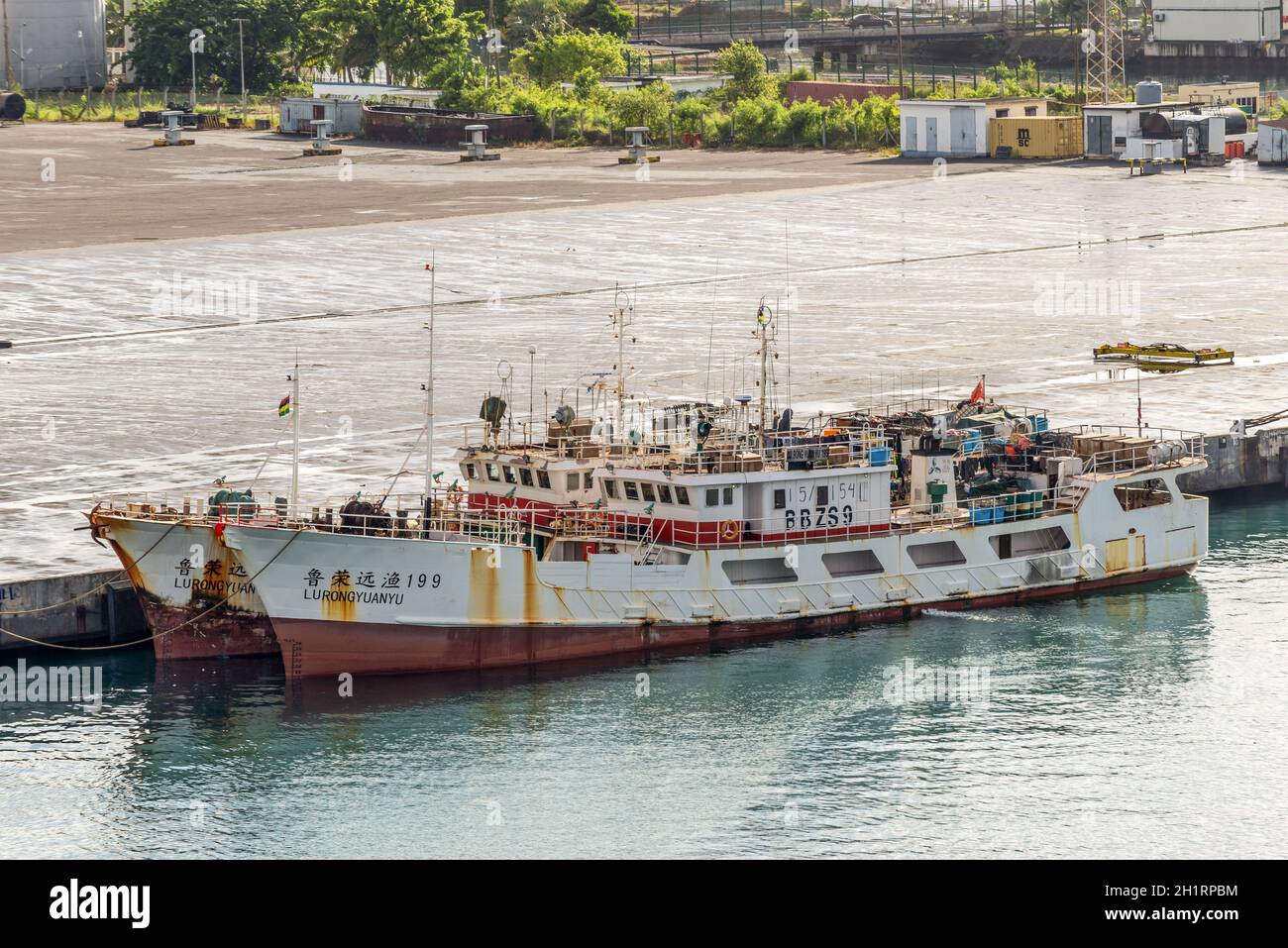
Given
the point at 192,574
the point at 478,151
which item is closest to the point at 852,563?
the point at 192,574

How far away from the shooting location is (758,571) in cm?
6650

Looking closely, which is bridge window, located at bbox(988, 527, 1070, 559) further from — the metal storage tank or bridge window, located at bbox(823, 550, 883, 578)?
the metal storage tank

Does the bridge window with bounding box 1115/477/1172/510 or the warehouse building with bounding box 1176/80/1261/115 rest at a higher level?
the warehouse building with bounding box 1176/80/1261/115

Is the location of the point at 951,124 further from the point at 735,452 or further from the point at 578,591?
the point at 578,591

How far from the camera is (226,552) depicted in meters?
62.5

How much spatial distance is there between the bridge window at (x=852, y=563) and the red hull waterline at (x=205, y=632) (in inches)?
658

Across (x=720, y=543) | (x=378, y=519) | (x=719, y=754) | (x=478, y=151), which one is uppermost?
A: (x=478, y=151)

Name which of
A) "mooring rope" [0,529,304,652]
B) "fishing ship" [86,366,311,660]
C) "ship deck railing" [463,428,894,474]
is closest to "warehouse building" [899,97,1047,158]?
"ship deck railing" [463,428,894,474]

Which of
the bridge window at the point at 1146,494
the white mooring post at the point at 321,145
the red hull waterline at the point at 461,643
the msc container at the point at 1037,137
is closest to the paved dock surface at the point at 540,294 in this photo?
the white mooring post at the point at 321,145

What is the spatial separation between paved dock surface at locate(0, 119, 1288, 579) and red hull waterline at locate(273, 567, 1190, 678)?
879 cm

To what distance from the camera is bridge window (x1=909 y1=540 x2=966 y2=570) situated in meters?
69.0

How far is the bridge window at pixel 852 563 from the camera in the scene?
221 ft

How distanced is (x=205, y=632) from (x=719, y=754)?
53.3ft
